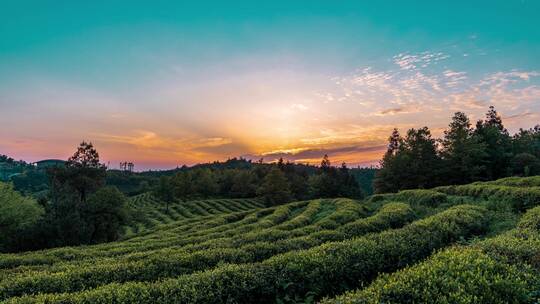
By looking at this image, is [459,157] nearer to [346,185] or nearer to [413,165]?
[413,165]

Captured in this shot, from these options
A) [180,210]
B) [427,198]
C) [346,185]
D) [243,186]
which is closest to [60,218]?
[180,210]

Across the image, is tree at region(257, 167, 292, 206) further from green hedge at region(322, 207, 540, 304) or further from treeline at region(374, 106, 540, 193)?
green hedge at region(322, 207, 540, 304)

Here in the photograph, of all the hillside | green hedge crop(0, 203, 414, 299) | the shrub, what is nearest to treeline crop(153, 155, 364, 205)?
the shrub

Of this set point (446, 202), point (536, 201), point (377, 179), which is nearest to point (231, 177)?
point (377, 179)

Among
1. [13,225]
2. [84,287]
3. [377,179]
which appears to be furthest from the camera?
[377,179]

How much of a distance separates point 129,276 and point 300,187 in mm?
106852

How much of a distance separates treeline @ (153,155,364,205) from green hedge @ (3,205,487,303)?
76663 mm

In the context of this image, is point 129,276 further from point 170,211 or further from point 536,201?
point 170,211

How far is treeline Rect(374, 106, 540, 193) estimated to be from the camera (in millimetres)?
63188

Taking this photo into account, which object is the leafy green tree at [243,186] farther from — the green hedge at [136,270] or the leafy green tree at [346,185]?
the green hedge at [136,270]

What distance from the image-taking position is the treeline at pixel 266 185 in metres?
90.2

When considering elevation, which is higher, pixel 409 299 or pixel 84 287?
pixel 409 299

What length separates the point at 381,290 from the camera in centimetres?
719

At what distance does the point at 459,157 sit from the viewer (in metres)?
65.4
